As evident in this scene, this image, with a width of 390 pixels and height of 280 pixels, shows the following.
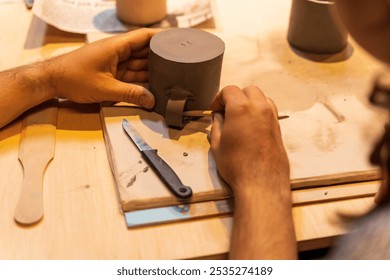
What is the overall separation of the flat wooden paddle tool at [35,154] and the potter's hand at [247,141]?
255 millimetres

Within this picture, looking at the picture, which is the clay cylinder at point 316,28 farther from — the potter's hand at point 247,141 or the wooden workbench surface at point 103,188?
the potter's hand at point 247,141

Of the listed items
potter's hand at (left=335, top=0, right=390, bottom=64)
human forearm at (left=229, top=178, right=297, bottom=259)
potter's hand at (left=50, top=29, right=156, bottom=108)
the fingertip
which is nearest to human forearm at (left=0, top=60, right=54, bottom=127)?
potter's hand at (left=50, top=29, right=156, bottom=108)

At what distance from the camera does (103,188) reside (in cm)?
70

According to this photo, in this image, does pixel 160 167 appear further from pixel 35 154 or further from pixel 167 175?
pixel 35 154

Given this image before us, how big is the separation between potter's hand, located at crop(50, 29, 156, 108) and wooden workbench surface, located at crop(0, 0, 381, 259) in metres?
0.04

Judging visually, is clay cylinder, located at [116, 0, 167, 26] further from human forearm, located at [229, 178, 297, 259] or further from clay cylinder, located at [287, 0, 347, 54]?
human forearm, located at [229, 178, 297, 259]

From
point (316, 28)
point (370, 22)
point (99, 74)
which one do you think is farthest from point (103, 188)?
point (316, 28)

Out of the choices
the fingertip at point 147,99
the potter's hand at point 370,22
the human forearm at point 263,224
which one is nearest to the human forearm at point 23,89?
the fingertip at point 147,99

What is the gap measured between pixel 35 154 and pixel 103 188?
4.9 inches

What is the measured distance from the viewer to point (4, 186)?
687 mm

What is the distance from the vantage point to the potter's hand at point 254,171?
0.61m

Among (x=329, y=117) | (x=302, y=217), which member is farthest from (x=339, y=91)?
(x=302, y=217)

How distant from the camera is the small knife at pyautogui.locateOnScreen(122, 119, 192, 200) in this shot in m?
0.67
